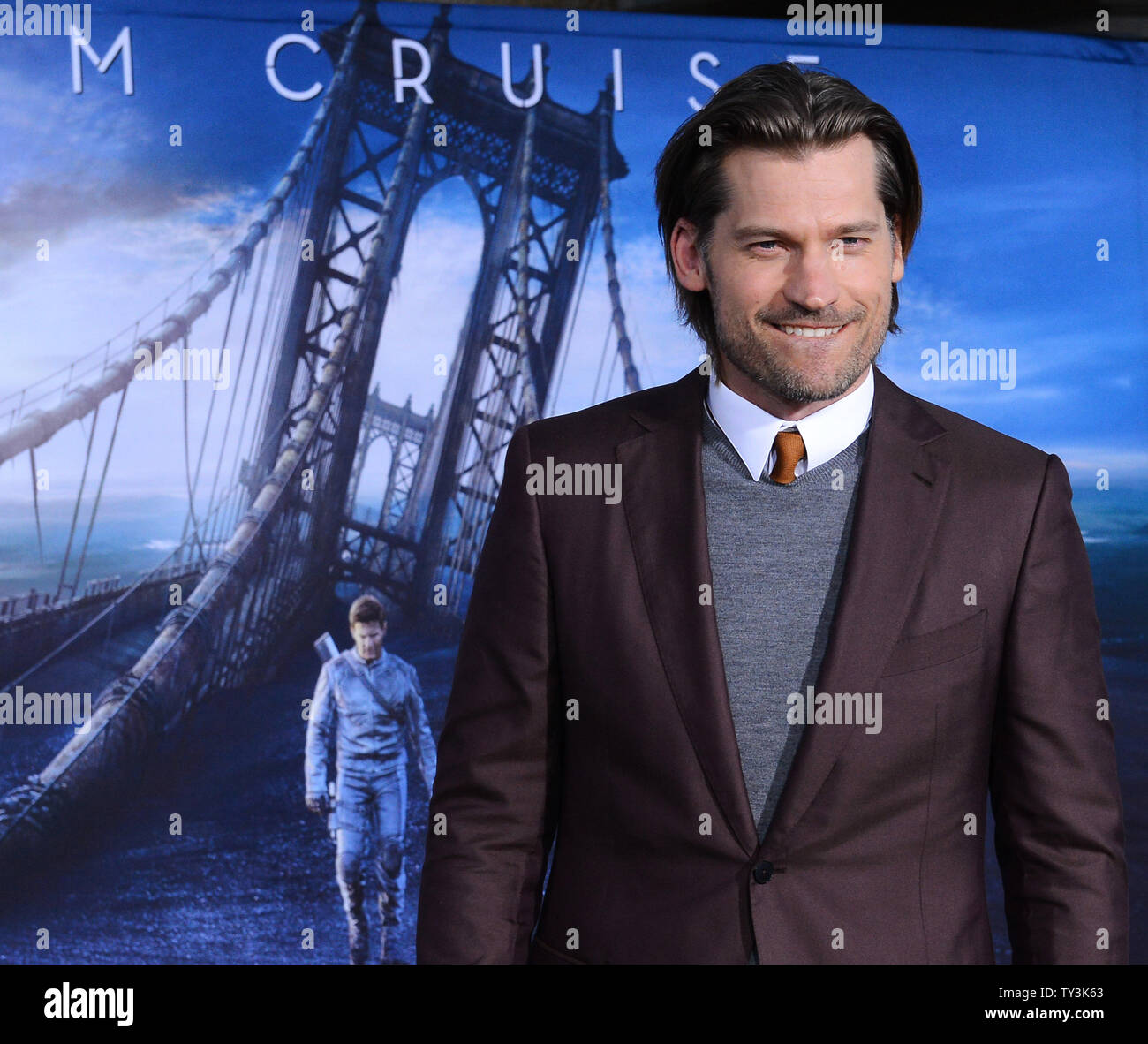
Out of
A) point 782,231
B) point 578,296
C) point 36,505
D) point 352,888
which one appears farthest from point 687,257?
point 36,505

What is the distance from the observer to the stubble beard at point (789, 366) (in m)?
1.32

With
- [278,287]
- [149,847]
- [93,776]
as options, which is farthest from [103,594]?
[278,287]

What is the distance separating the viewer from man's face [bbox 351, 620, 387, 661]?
4.03m

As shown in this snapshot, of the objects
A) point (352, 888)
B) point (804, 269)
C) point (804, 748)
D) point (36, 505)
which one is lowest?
point (352, 888)

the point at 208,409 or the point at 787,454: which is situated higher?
the point at 208,409

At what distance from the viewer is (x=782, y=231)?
1293mm

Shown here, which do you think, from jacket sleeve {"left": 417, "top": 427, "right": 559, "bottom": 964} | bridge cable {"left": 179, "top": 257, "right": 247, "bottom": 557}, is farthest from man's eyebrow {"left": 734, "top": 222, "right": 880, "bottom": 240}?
bridge cable {"left": 179, "top": 257, "right": 247, "bottom": 557}

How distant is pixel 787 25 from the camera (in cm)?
394

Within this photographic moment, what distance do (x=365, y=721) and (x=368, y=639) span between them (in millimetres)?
290

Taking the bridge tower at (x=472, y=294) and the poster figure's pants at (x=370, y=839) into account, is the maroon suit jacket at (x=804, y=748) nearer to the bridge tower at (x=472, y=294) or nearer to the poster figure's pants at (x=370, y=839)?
the poster figure's pants at (x=370, y=839)

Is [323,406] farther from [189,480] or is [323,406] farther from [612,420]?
[612,420]

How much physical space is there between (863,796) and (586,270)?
126 inches

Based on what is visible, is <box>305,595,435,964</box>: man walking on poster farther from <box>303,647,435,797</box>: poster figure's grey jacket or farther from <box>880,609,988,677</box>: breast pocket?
<box>880,609,988,677</box>: breast pocket

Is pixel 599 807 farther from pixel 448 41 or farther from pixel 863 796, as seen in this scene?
pixel 448 41
